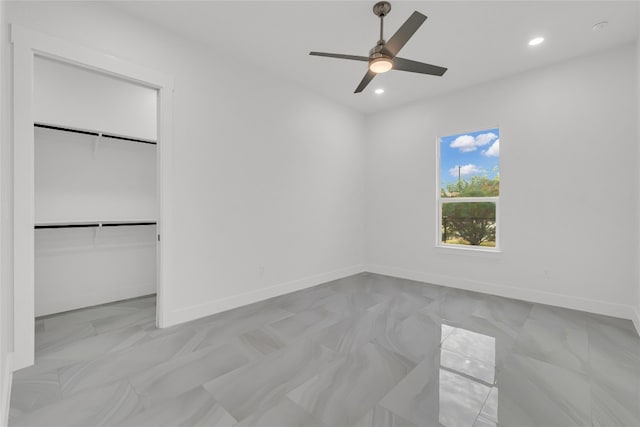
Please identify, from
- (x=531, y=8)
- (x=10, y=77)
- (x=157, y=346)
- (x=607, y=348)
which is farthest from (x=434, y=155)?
(x=10, y=77)

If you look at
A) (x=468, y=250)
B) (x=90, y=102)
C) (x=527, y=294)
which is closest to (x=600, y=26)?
(x=468, y=250)

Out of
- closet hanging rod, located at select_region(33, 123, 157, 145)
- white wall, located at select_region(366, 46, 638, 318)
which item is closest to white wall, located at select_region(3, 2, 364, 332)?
closet hanging rod, located at select_region(33, 123, 157, 145)

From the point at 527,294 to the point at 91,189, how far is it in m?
5.50

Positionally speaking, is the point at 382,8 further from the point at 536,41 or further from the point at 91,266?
the point at 91,266

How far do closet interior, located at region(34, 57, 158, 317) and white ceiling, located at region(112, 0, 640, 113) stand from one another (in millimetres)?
956

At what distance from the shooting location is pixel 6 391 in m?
1.76

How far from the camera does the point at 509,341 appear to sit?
2.59 meters

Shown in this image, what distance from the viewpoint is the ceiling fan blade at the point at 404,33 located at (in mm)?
1977

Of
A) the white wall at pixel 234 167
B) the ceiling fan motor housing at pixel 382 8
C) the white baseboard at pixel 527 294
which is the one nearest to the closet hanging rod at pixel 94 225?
the white wall at pixel 234 167

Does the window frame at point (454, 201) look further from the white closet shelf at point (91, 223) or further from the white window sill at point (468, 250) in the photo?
the white closet shelf at point (91, 223)

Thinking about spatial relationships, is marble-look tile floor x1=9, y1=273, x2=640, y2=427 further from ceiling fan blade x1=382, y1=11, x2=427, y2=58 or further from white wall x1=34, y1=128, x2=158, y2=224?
ceiling fan blade x1=382, y1=11, x2=427, y2=58

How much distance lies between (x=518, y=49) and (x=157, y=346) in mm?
4684

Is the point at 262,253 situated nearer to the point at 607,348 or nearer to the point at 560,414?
the point at 560,414

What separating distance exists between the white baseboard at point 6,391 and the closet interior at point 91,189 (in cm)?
131
